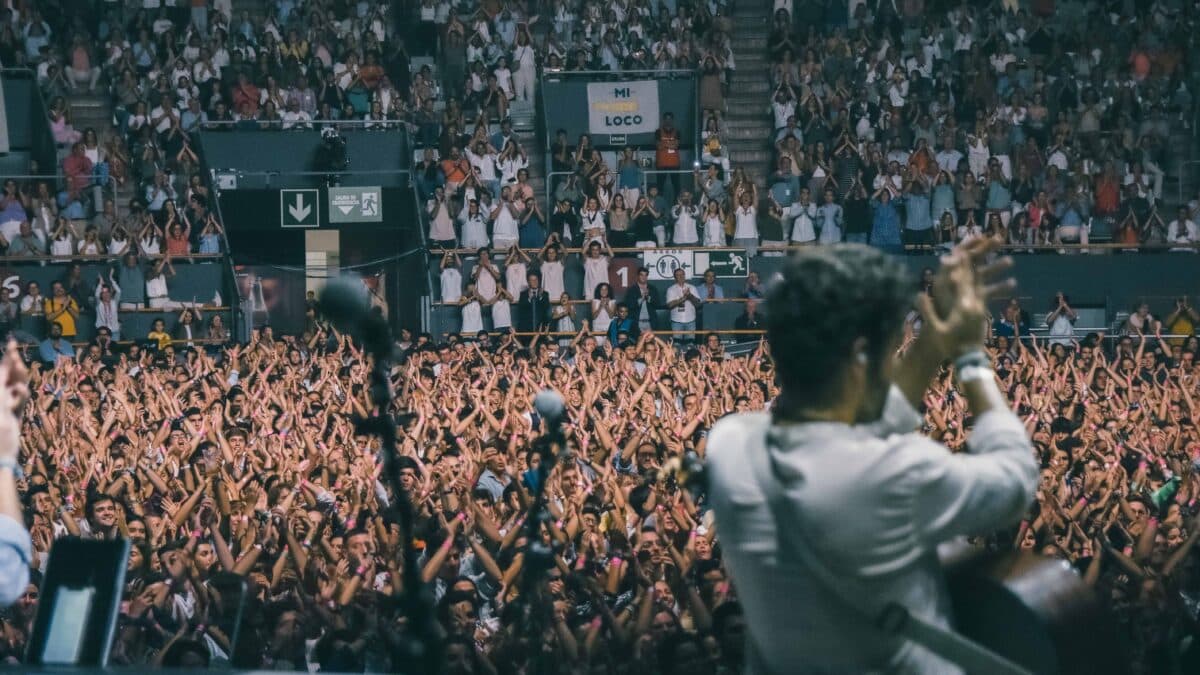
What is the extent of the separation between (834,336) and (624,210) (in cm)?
1964

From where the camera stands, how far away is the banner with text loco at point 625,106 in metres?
23.7

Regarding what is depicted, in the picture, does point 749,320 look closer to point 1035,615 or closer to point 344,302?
point 344,302

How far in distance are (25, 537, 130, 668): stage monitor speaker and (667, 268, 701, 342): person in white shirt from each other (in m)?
17.6

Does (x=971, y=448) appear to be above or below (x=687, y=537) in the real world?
above

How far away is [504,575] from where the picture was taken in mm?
8328

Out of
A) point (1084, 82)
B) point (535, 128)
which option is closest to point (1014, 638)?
point (535, 128)

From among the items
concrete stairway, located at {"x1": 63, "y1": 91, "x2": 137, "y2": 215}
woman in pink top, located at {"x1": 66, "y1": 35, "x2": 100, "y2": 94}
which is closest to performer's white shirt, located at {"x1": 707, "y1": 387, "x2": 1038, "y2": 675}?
concrete stairway, located at {"x1": 63, "y1": 91, "x2": 137, "y2": 215}

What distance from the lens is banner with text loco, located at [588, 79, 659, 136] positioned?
23.7 m

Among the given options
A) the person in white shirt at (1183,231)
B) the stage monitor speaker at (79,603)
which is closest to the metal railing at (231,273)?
the person in white shirt at (1183,231)

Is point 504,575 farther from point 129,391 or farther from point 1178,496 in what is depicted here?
point 129,391

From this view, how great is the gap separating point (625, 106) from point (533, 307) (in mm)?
4449

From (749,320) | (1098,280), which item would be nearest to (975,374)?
(749,320)

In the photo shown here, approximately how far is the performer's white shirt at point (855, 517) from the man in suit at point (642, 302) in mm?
18047

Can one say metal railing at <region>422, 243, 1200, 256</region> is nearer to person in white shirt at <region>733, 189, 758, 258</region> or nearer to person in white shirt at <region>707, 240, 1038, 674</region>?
person in white shirt at <region>733, 189, 758, 258</region>
